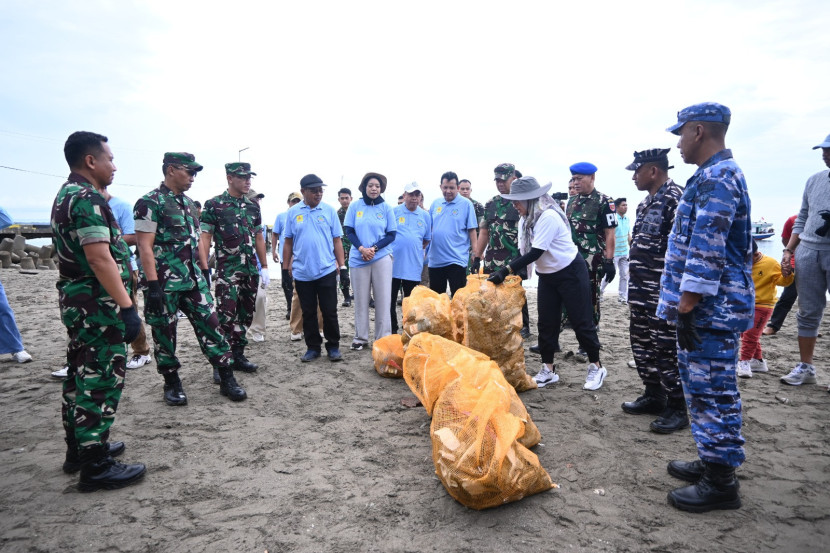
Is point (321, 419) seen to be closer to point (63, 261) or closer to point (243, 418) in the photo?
point (243, 418)

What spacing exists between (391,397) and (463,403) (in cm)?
167

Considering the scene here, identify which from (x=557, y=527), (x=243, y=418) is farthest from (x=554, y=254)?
(x=243, y=418)

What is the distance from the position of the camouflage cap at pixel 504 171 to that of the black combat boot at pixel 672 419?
3.15 m

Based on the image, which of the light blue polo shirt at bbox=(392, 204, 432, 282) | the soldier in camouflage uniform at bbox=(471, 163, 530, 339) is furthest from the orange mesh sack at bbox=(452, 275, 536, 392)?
the light blue polo shirt at bbox=(392, 204, 432, 282)

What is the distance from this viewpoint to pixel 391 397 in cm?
404

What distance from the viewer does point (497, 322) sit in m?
3.88

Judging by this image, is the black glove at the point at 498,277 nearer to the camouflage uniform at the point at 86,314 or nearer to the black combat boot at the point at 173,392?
the camouflage uniform at the point at 86,314

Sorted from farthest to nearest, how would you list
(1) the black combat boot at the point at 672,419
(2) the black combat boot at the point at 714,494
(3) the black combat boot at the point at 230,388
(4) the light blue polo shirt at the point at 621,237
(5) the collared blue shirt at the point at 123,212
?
(4) the light blue polo shirt at the point at 621,237
(5) the collared blue shirt at the point at 123,212
(3) the black combat boot at the point at 230,388
(1) the black combat boot at the point at 672,419
(2) the black combat boot at the point at 714,494

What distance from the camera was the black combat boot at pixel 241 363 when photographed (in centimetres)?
481

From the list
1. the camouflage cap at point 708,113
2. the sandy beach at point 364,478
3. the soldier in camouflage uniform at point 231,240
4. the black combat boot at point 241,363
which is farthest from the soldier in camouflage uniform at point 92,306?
the camouflage cap at point 708,113

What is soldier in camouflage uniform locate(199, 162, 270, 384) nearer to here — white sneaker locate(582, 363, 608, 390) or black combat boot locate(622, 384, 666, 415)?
white sneaker locate(582, 363, 608, 390)

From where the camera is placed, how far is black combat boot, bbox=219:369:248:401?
3982 millimetres

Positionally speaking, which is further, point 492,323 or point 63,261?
point 492,323

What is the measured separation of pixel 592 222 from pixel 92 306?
485 cm
